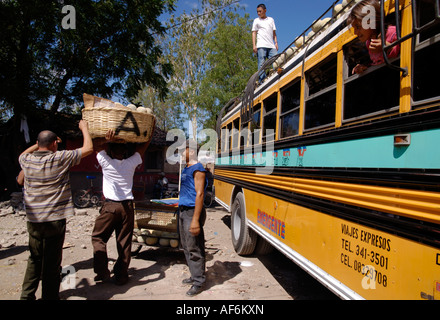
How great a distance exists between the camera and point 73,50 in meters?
10.1

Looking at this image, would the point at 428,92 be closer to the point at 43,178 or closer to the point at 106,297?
the point at 43,178

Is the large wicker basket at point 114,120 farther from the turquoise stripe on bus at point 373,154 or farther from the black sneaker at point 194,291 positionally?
the black sneaker at point 194,291

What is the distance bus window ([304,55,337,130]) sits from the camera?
2775mm

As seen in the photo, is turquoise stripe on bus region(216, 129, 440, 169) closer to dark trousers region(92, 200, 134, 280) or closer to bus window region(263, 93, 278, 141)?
bus window region(263, 93, 278, 141)

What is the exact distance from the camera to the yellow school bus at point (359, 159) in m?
1.72

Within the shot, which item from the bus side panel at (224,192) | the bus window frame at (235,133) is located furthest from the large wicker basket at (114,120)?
the bus side panel at (224,192)

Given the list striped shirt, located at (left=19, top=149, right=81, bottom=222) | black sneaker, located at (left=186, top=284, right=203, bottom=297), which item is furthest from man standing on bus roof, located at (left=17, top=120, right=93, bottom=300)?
black sneaker, located at (left=186, top=284, right=203, bottom=297)

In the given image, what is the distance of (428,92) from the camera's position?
70.1 inches

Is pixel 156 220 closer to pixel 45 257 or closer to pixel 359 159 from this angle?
pixel 45 257

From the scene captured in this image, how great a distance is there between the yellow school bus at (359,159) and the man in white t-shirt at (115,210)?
6.02 ft

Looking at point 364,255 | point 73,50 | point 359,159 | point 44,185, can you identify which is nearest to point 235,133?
point 44,185

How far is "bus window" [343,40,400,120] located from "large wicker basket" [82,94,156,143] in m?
2.14

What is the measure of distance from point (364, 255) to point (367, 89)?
1233mm

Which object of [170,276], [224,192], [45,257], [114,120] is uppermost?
[114,120]
